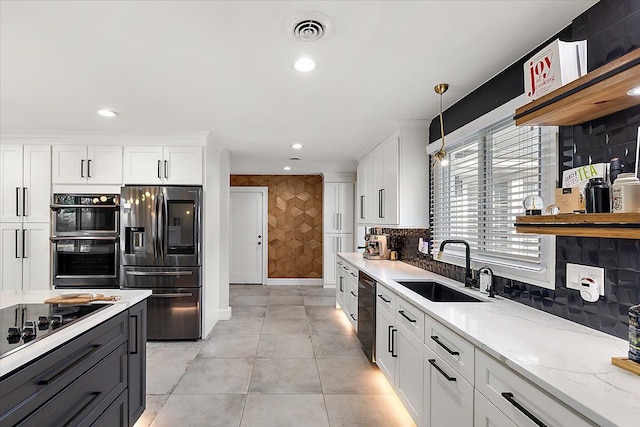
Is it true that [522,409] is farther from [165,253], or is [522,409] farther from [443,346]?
[165,253]

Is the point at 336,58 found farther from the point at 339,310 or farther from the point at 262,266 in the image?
the point at 262,266

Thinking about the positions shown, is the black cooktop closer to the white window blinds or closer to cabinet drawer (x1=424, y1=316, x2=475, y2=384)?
cabinet drawer (x1=424, y1=316, x2=475, y2=384)

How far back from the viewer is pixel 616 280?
143 centimetres

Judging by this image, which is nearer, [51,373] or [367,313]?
[51,373]

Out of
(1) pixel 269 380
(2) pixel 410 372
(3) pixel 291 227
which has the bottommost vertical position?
(1) pixel 269 380

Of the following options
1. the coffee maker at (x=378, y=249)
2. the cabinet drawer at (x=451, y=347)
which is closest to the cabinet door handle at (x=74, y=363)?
the cabinet drawer at (x=451, y=347)

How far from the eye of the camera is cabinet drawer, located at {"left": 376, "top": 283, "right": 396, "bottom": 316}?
2.54 m

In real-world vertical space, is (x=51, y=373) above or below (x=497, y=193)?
below

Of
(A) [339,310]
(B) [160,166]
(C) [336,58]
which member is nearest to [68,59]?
Result: (C) [336,58]

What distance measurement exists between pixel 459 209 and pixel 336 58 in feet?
5.61

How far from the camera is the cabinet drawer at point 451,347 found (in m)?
1.49

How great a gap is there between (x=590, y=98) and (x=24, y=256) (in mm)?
5131

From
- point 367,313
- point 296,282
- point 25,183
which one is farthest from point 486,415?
point 296,282

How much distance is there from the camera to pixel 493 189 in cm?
240
